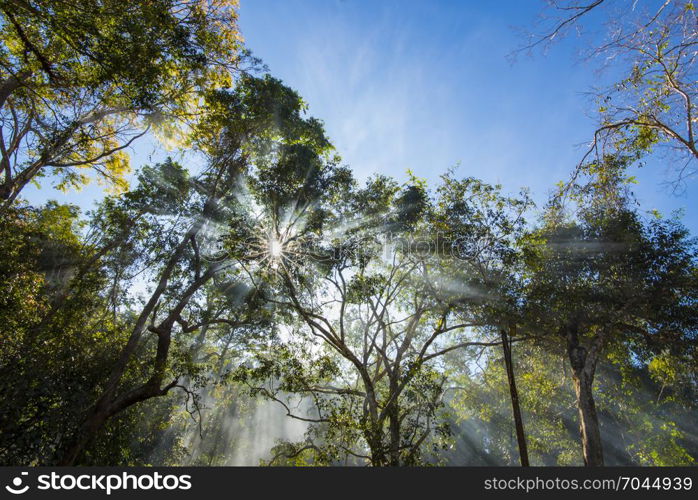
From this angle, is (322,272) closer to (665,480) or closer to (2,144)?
(665,480)

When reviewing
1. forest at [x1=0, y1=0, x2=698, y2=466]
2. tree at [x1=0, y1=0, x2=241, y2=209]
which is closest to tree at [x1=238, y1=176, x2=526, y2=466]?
forest at [x1=0, y1=0, x2=698, y2=466]

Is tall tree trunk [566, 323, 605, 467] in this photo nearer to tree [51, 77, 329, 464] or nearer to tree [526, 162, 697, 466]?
tree [526, 162, 697, 466]

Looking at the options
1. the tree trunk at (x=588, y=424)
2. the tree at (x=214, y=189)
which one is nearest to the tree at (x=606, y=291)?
the tree trunk at (x=588, y=424)

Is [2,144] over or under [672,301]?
over

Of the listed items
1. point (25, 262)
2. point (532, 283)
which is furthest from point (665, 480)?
point (25, 262)

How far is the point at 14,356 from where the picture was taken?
8.62 m

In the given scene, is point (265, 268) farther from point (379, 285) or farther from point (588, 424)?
point (588, 424)

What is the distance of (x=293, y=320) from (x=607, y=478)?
9548 mm

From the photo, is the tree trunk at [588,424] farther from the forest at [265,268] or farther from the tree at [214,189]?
the tree at [214,189]

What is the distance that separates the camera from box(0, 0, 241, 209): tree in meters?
6.51

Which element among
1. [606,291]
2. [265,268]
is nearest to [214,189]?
[265,268]

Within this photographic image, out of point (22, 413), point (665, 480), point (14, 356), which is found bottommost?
point (665, 480)

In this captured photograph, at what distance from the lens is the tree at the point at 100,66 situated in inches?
256

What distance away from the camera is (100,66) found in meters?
7.93
